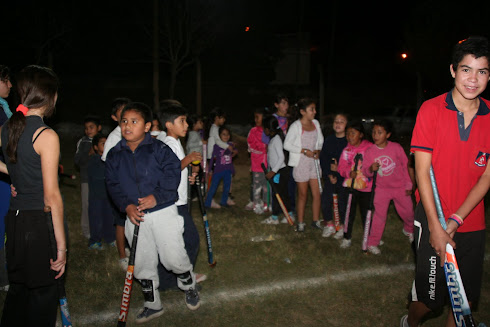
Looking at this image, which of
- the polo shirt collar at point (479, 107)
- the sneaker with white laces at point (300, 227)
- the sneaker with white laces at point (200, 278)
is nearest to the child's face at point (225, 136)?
the sneaker with white laces at point (300, 227)

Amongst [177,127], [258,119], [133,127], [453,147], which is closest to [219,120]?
[258,119]

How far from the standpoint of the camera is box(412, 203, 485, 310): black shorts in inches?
113

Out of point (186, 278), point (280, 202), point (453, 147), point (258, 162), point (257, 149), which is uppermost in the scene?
point (453, 147)

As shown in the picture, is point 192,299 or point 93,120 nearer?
point 192,299

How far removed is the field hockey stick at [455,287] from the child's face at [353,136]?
283 centimetres

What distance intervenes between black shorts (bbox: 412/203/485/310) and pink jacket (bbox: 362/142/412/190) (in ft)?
7.78

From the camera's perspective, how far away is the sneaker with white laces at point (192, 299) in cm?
398

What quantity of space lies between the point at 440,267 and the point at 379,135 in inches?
105

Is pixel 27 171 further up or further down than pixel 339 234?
further up

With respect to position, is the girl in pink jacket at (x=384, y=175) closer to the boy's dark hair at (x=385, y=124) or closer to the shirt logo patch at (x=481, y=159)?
the boy's dark hair at (x=385, y=124)

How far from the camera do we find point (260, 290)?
4.42 metres

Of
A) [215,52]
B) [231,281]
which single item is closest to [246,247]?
[231,281]

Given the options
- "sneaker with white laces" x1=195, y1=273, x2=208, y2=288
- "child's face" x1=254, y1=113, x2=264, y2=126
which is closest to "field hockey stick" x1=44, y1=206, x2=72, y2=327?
"sneaker with white laces" x1=195, y1=273, x2=208, y2=288

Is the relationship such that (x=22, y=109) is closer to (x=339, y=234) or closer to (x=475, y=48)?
(x=475, y=48)
